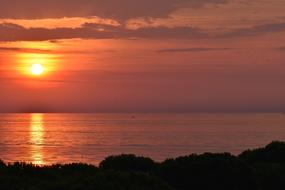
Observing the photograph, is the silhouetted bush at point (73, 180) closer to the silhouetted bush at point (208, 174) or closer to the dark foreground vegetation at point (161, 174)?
the dark foreground vegetation at point (161, 174)

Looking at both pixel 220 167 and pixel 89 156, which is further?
pixel 89 156

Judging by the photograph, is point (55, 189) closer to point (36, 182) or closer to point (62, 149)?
point (36, 182)

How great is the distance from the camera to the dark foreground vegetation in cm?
2028

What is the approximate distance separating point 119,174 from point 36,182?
307cm

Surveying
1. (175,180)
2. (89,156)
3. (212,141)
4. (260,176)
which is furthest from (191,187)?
(212,141)

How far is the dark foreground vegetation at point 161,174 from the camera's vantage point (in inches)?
798

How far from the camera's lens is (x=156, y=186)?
67.2 ft

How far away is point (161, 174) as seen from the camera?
28703mm

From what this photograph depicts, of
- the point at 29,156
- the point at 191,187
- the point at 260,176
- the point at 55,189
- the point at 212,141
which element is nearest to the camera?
the point at 55,189

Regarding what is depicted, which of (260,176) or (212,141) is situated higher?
(212,141)

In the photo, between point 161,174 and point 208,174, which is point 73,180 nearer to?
point 161,174

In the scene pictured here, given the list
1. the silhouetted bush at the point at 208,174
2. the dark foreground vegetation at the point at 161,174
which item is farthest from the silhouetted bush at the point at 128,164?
the silhouetted bush at the point at 208,174

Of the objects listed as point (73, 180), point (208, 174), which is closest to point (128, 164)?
point (208, 174)

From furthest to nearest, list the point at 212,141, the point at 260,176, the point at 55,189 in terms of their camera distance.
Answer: the point at 212,141, the point at 260,176, the point at 55,189
